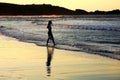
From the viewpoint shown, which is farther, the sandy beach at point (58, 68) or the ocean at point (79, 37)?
the ocean at point (79, 37)

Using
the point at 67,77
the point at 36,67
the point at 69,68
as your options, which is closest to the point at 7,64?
the point at 36,67

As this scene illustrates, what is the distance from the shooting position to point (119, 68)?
49.6ft

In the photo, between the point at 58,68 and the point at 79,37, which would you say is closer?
the point at 58,68

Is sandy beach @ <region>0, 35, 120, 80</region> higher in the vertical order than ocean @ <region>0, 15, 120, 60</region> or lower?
higher

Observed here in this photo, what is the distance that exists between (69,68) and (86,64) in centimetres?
141

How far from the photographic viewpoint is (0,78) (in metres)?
12.6

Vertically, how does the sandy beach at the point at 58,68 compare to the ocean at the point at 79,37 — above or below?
above

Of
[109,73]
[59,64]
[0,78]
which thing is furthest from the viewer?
[59,64]

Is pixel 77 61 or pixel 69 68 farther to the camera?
pixel 77 61

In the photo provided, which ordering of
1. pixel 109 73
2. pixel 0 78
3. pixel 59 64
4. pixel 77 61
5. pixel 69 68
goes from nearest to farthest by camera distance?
pixel 0 78 < pixel 109 73 < pixel 69 68 < pixel 59 64 < pixel 77 61

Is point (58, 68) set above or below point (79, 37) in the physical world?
above

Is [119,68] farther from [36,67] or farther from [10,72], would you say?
[10,72]

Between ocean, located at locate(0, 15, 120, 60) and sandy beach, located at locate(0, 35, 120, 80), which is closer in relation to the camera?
sandy beach, located at locate(0, 35, 120, 80)

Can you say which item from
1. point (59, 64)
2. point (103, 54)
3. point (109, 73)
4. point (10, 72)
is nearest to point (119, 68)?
point (109, 73)
